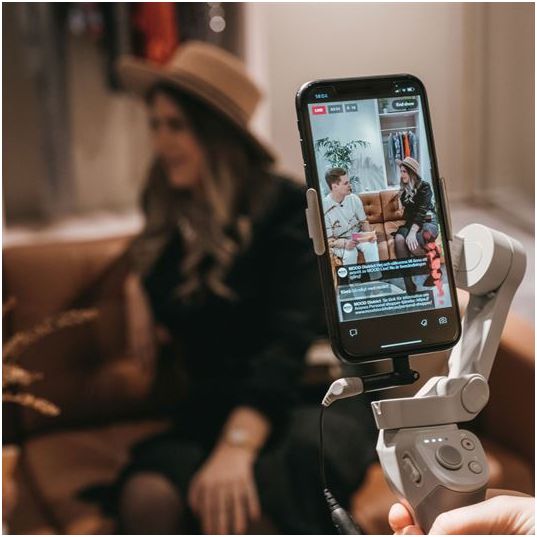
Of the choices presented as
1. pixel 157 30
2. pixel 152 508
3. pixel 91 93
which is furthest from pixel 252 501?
pixel 91 93

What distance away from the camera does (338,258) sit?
1.76 ft

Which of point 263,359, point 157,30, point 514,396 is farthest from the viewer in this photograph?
point 157,30

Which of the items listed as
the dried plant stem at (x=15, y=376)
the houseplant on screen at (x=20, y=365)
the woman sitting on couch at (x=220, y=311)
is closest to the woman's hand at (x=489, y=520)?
the dried plant stem at (x=15, y=376)

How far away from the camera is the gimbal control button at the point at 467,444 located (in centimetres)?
55

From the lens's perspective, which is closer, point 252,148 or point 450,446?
point 450,446

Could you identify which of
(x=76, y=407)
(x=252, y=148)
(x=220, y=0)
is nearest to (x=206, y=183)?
(x=252, y=148)

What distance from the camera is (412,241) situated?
55 centimetres

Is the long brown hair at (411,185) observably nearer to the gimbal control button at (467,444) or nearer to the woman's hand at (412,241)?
the woman's hand at (412,241)

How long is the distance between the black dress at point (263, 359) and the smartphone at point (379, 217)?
793 mm

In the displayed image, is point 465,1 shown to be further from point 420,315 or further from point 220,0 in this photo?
point 220,0

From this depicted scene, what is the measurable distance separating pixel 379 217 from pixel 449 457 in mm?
148

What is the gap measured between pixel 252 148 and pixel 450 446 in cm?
113

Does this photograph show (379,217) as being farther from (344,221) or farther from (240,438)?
(240,438)

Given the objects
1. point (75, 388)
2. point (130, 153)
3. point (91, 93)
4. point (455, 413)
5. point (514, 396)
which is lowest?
point (75, 388)
